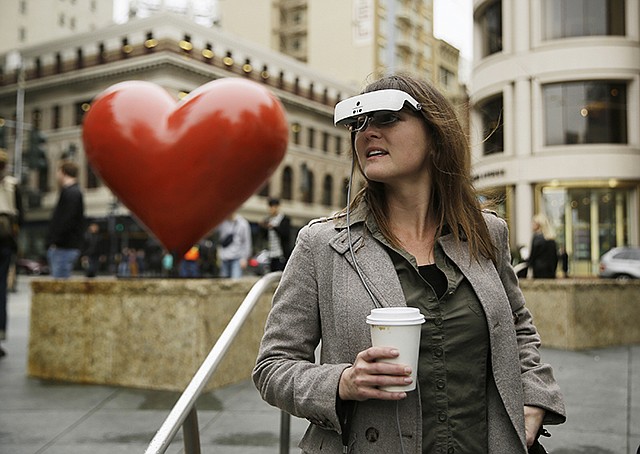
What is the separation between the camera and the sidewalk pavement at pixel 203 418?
3852 millimetres

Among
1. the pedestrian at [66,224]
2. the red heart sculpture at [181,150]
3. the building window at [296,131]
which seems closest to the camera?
the red heart sculpture at [181,150]

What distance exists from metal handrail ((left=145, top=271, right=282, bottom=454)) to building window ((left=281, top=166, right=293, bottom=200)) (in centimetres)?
4352

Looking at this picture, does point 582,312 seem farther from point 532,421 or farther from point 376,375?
point 376,375

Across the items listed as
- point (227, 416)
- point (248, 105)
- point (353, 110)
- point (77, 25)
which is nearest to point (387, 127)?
point (353, 110)

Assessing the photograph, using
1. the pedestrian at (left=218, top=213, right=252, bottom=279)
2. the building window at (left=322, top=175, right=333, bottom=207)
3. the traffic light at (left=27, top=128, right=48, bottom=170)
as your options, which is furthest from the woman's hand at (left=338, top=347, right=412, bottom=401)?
the building window at (left=322, top=175, right=333, bottom=207)

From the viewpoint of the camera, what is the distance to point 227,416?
4469 millimetres

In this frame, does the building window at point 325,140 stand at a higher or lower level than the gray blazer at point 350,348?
higher

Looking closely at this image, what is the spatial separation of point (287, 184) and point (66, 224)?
4016cm

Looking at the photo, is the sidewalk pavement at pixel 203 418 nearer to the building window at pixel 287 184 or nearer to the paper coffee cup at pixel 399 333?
the paper coffee cup at pixel 399 333

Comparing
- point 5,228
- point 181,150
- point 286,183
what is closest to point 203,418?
point 181,150

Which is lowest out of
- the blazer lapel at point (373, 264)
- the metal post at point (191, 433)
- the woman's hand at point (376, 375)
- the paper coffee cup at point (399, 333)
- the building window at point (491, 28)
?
the metal post at point (191, 433)

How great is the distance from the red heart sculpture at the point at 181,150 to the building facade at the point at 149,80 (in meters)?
31.6

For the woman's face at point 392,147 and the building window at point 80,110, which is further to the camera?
the building window at point 80,110

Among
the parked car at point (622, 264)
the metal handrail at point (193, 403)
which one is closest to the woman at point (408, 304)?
the metal handrail at point (193, 403)
